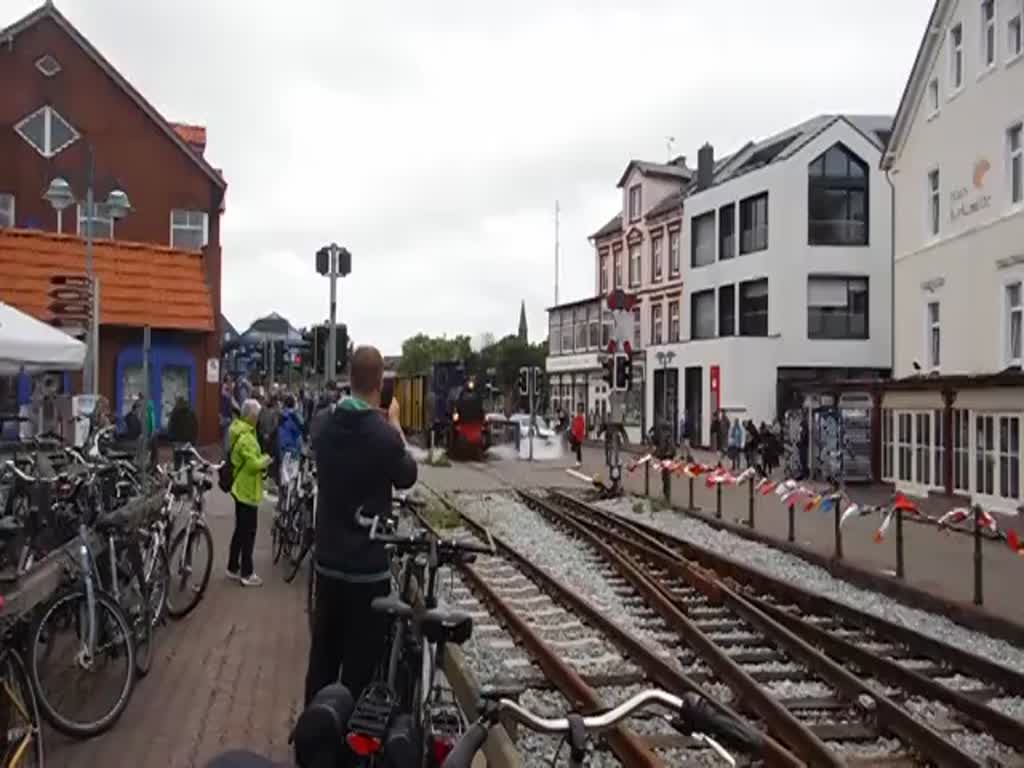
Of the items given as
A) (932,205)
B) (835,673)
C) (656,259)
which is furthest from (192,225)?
(656,259)

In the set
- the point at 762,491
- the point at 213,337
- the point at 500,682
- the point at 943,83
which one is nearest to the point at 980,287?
the point at 943,83

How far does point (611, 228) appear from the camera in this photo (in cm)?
6881

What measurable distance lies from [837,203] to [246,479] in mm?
40760

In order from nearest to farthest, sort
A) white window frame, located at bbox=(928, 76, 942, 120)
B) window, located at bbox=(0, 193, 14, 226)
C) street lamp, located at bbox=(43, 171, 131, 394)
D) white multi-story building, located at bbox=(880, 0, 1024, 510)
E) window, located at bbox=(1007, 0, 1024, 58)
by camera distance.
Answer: street lamp, located at bbox=(43, 171, 131, 394) → white multi-story building, located at bbox=(880, 0, 1024, 510) → window, located at bbox=(1007, 0, 1024, 58) → white window frame, located at bbox=(928, 76, 942, 120) → window, located at bbox=(0, 193, 14, 226)

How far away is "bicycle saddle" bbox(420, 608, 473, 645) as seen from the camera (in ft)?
13.6

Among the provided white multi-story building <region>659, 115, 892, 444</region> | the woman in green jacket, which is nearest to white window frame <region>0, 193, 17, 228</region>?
the woman in green jacket

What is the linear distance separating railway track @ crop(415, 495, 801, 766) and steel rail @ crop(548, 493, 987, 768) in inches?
41.9

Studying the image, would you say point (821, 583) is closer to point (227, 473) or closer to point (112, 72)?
point (227, 473)

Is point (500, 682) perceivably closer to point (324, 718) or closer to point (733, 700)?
point (733, 700)

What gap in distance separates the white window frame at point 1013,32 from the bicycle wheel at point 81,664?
22.6 metres

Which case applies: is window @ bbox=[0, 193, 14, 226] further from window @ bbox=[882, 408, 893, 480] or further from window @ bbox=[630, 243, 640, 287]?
window @ bbox=[630, 243, 640, 287]

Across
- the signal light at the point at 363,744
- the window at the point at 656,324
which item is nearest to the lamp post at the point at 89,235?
the signal light at the point at 363,744

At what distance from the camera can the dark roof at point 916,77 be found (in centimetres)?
2906

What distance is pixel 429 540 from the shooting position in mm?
5113
